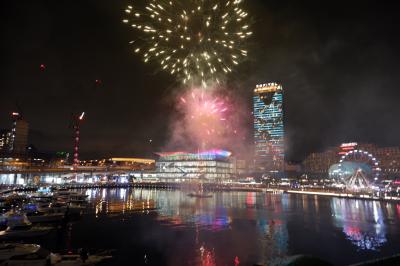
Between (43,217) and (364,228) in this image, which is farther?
(43,217)

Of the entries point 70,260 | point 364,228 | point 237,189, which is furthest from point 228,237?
point 237,189

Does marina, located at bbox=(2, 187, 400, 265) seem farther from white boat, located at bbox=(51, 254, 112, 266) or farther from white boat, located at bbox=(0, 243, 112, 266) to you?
white boat, located at bbox=(0, 243, 112, 266)

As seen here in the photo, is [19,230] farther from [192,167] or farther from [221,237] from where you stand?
[192,167]

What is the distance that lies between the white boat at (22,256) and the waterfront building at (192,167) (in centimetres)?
15673

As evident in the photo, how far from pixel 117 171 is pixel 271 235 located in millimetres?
148186

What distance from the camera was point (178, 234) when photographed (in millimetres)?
39625

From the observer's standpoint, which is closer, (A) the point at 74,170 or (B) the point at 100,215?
(B) the point at 100,215

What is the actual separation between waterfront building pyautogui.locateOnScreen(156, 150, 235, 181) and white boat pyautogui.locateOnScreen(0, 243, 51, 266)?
156733 millimetres

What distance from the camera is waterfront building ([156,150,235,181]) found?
18738cm

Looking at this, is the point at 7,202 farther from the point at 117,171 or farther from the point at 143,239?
the point at 117,171

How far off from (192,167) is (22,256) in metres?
167

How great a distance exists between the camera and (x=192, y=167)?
19100 cm

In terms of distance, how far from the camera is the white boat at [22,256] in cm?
2394

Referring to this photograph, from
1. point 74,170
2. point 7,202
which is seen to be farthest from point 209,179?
point 7,202
